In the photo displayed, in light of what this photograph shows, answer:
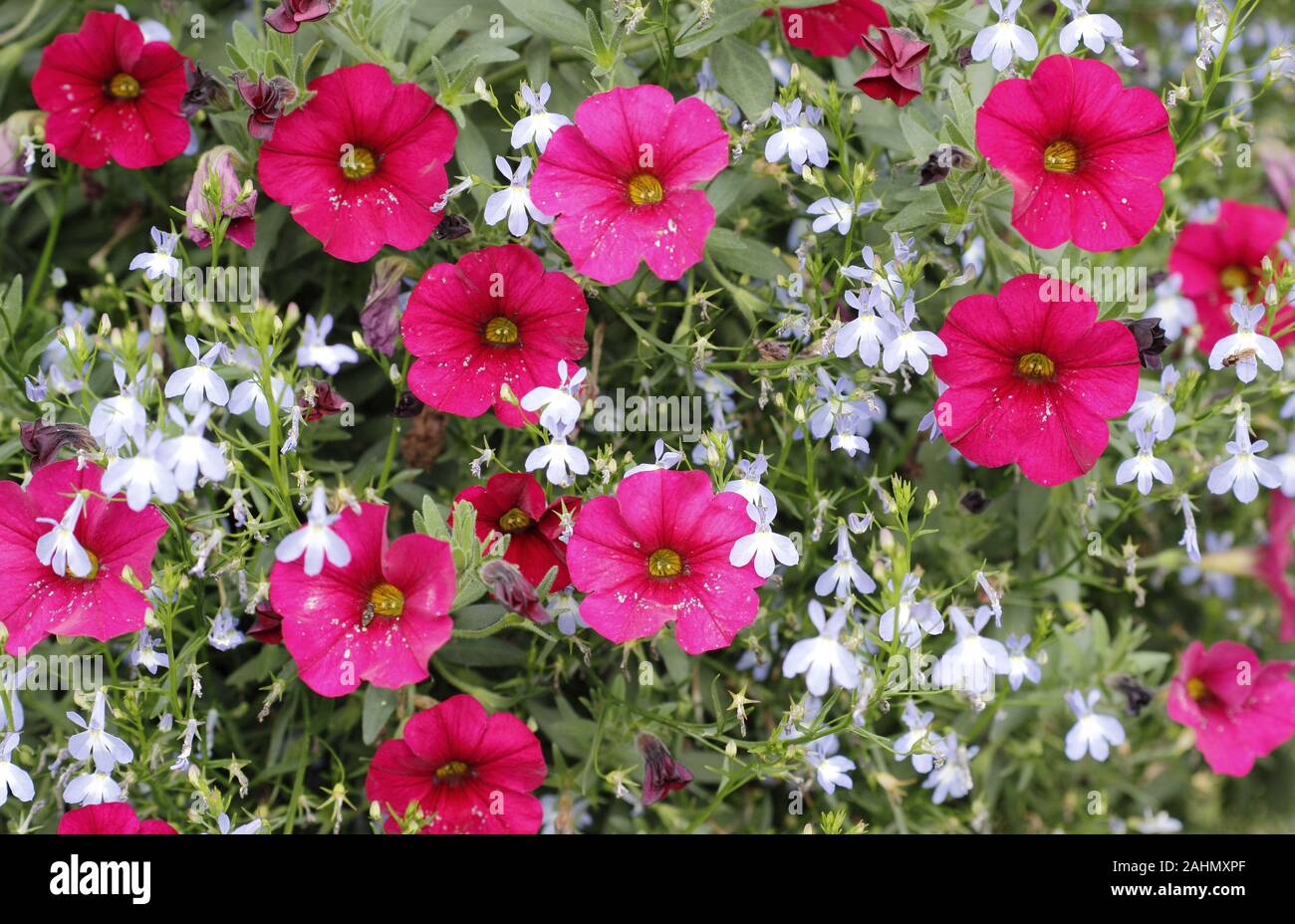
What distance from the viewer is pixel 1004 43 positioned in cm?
104

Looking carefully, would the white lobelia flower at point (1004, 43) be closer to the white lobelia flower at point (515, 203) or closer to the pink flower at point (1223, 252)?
the white lobelia flower at point (515, 203)

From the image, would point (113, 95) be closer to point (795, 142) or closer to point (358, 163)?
point (358, 163)

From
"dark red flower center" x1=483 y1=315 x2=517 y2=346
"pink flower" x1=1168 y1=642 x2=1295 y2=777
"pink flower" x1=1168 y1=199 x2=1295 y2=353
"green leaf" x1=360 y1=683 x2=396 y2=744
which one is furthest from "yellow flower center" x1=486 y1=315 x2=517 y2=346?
"pink flower" x1=1168 y1=199 x2=1295 y2=353

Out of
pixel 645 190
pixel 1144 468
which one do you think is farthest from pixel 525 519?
pixel 1144 468

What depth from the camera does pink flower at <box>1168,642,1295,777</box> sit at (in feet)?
4.24

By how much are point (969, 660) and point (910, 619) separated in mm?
79

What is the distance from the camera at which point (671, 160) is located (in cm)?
106

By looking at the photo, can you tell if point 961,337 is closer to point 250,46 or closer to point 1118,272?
point 1118,272

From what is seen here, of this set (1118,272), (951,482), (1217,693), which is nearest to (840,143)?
(1118,272)

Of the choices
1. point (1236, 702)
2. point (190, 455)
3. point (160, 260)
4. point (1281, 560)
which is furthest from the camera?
point (1281, 560)

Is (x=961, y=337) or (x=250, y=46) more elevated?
(x=250, y=46)

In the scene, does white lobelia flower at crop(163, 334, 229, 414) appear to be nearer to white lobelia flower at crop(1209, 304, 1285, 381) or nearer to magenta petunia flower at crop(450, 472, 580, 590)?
magenta petunia flower at crop(450, 472, 580, 590)
